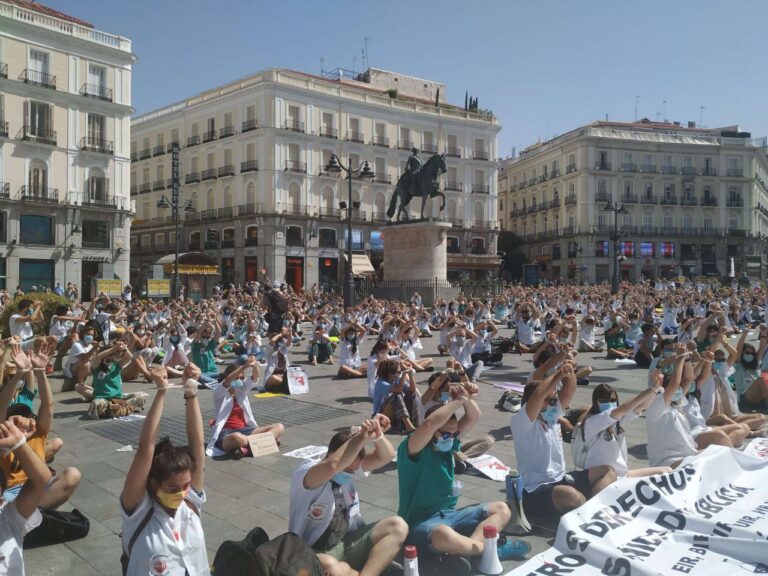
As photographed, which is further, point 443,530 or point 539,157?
point 539,157

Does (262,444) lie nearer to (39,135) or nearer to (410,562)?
(410,562)

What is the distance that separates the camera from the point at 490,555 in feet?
14.4

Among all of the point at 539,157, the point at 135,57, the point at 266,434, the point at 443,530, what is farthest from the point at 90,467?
the point at 539,157

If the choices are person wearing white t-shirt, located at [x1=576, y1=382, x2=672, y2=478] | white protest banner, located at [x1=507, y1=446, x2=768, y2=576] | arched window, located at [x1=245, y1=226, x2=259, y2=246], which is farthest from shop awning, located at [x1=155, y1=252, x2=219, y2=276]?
white protest banner, located at [x1=507, y1=446, x2=768, y2=576]

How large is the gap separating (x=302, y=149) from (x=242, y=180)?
16.7 ft

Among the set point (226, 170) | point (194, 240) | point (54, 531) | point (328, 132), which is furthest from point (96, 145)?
point (54, 531)

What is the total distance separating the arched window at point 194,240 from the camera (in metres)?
52.5

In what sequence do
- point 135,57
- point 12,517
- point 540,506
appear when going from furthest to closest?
point 135,57, point 540,506, point 12,517

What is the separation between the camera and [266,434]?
298 inches

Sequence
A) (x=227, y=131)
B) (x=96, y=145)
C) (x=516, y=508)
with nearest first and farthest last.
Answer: (x=516, y=508) < (x=96, y=145) < (x=227, y=131)

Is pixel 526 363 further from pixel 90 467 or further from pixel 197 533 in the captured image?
pixel 197 533

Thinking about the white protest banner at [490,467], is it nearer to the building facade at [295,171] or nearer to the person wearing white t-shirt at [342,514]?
the person wearing white t-shirt at [342,514]

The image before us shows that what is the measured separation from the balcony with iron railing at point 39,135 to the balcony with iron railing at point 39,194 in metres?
2.58

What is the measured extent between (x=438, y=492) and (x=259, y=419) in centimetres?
531
